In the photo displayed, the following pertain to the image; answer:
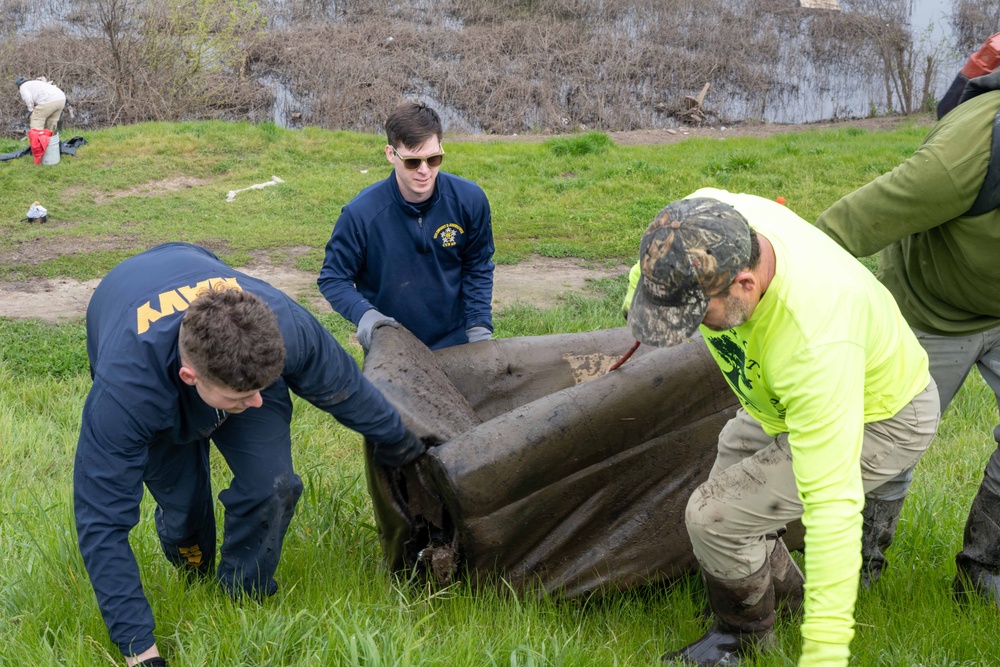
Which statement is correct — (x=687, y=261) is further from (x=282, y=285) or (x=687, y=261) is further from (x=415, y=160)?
(x=282, y=285)

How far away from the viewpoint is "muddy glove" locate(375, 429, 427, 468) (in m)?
3.10

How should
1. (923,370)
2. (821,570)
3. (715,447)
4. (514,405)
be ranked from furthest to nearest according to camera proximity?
1. (514,405)
2. (715,447)
3. (923,370)
4. (821,570)

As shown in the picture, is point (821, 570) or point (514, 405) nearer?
point (821, 570)

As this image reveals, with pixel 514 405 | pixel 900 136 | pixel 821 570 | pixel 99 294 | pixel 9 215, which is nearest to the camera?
pixel 821 570

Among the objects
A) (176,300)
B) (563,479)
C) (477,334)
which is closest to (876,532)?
(563,479)

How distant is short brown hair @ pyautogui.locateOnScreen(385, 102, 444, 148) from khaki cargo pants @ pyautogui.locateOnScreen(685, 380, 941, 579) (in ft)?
6.14

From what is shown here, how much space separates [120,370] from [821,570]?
1804 millimetres

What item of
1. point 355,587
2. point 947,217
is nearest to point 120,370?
point 355,587

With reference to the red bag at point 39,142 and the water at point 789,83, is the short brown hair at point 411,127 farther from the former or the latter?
the water at point 789,83

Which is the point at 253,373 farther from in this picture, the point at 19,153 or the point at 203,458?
the point at 19,153

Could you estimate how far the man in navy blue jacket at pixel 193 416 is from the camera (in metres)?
2.48

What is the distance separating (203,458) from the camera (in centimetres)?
323

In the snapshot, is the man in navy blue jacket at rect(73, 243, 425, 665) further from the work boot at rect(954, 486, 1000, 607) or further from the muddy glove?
the work boot at rect(954, 486, 1000, 607)

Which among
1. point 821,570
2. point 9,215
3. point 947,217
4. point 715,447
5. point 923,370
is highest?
point 947,217
